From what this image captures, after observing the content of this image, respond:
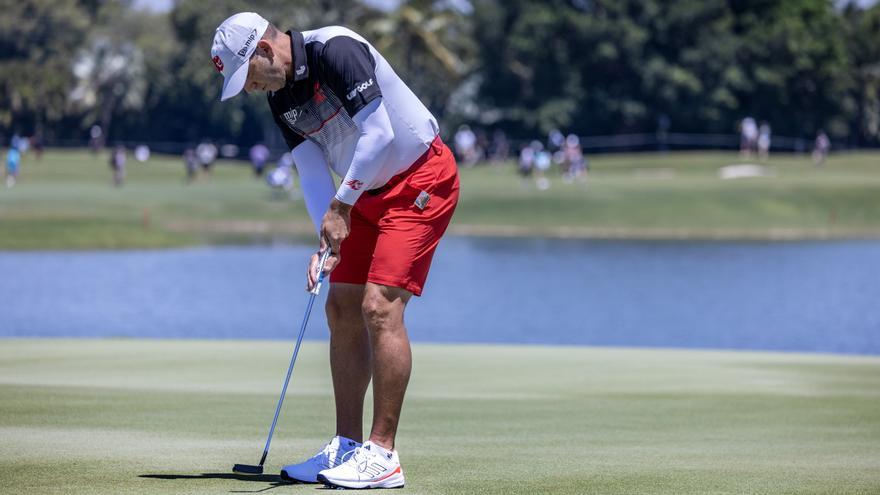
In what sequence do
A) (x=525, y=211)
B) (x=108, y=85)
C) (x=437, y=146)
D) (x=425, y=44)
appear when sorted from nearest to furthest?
1. (x=437, y=146)
2. (x=525, y=211)
3. (x=425, y=44)
4. (x=108, y=85)

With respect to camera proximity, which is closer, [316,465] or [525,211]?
[316,465]

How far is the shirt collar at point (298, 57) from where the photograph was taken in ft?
20.9

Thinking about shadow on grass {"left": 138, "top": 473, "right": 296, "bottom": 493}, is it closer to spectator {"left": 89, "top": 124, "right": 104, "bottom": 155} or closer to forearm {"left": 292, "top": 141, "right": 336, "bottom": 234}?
forearm {"left": 292, "top": 141, "right": 336, "bottom": 234}

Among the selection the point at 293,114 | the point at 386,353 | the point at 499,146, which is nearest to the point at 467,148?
the point at 499,146

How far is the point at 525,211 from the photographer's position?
59000 millimetres

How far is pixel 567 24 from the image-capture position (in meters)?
94.5

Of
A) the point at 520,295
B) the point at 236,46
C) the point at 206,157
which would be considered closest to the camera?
the point at 236,46

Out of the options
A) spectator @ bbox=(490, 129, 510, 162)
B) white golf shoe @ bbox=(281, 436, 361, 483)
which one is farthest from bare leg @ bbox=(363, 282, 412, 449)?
spectator @ bbox=(490, 129, 510, 162)

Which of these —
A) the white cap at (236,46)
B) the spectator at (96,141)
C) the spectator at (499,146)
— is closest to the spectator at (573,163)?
the spectator at (499,146)

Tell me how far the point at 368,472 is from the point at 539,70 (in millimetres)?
90956

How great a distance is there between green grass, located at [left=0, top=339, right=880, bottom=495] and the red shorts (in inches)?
35.2

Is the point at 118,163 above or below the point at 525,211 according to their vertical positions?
above

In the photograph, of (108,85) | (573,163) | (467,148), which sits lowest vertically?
(573,163)

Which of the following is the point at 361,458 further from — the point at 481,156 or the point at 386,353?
the point at 481,156
